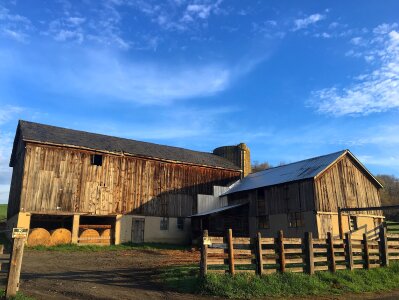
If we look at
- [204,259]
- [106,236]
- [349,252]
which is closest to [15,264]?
[204,259]

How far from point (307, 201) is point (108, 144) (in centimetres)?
1762

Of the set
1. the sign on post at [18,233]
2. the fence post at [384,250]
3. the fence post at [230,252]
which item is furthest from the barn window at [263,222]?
the sign on post at [18,233]

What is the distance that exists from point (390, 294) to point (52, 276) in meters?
13.4

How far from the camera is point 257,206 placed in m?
31.8

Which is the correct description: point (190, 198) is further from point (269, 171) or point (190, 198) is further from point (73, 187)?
point (73, 187)

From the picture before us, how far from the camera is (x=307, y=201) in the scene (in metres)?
27.9

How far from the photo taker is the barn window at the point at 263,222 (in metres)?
30.9

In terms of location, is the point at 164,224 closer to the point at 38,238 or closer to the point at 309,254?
the point at 38,238

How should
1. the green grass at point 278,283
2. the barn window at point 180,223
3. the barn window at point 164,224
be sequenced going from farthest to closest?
the barn window at point 180,223, the barn window at point 164,224, the green grass at point 278,283

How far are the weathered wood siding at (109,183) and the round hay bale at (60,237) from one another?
1998 millimetres

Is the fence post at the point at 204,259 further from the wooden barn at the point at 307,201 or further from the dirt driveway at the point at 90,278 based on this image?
the wooden barn at the point at 307,201

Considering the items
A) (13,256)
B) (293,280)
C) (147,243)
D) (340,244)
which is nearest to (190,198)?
(147,243)

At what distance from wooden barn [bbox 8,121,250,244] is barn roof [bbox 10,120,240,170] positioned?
76 mm

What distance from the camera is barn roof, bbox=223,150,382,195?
29.2 meters
